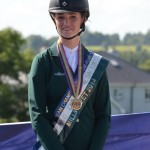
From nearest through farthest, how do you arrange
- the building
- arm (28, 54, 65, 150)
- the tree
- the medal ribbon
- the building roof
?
arm (28, 54, 65, 150) < the medal ribbon < the tree < the building < the building roof

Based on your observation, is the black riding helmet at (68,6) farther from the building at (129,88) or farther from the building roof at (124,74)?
the building roof at (124,74)

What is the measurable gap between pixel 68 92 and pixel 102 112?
1.00ft

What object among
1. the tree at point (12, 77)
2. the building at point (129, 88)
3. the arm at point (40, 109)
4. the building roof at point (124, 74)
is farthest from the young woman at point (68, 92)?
the building roof at point (124, 74)

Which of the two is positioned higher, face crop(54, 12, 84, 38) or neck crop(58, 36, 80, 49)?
face crop(54, 12, 84, 38)

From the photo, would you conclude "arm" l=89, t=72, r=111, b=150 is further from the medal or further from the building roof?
the building roof

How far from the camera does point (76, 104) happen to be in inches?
154

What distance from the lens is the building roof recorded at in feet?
186

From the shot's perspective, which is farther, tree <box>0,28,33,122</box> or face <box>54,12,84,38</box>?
tree <box>0,28,33,122</box>

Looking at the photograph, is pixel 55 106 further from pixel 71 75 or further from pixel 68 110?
pixel 71 75

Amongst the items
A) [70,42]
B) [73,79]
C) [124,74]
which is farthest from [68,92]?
[124,74]

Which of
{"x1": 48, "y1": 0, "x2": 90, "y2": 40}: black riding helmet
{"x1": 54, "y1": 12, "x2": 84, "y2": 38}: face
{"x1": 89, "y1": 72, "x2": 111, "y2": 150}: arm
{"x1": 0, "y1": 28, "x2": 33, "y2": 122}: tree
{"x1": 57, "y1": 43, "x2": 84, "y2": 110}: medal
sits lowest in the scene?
{"x1": 0, "y1": 28, "x2": 33, "y2": 122}: tree

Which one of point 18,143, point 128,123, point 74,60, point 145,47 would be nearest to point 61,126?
point 74,60

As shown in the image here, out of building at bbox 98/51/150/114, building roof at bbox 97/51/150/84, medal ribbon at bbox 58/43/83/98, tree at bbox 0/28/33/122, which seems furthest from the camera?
building roof at bbox 97/51/150/84

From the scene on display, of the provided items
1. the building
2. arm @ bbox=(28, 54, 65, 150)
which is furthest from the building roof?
arm @ bbox=(28, 54, 65, 150)
